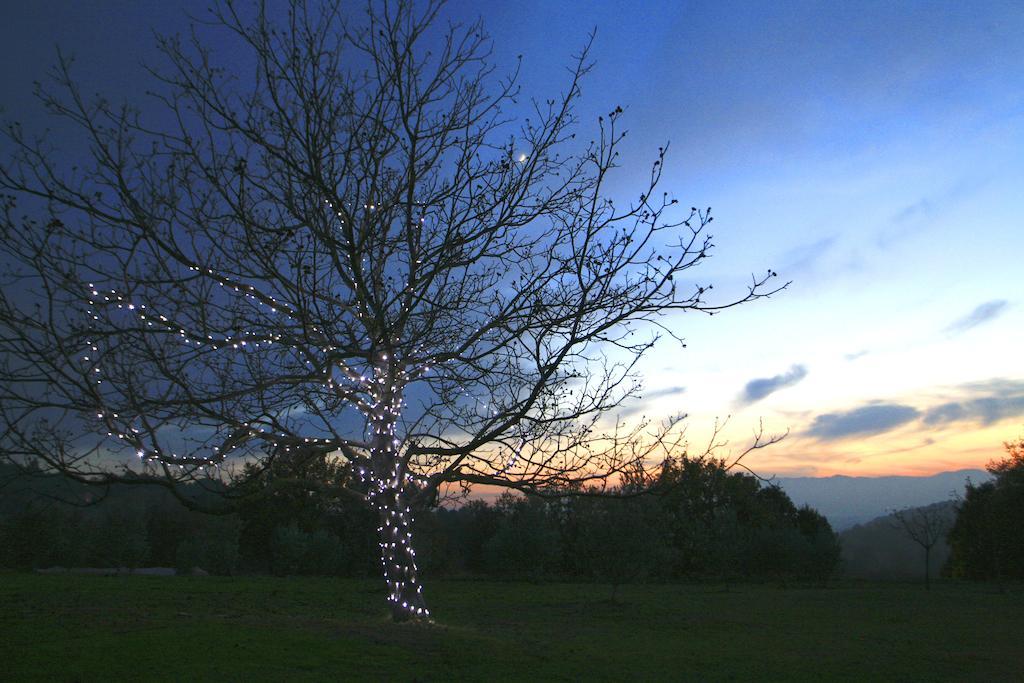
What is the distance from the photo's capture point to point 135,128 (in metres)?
7.85

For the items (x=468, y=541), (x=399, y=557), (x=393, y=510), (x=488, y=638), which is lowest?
(x=488, y=638)

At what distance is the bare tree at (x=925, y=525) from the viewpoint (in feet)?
109

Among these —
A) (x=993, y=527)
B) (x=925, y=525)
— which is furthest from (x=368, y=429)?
(x=993, y=527)

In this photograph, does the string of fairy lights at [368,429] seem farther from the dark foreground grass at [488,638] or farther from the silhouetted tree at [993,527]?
the silhouetted tree at [993,527]

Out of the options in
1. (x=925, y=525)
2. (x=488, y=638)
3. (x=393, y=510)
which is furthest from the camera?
(x=925, y=525)

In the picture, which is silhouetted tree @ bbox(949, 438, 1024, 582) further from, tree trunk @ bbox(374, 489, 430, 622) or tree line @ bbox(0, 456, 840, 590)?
tree trunk @ bbox(374, 489, 430, 622)

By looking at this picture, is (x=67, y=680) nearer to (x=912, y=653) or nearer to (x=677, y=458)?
(x=677, y=458)

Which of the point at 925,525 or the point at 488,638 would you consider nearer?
the point at 488,638

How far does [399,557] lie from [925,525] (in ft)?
104

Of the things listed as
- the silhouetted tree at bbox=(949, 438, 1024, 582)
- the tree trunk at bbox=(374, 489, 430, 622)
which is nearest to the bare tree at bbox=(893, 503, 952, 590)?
the silhouetted tree at bbox=(949, 438, 1024, 582)

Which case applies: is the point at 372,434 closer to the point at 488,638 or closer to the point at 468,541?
the point at 488,638

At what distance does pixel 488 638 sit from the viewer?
1038 centimetres

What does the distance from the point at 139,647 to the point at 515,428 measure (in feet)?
15.7

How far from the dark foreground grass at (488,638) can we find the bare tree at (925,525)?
788 cm
